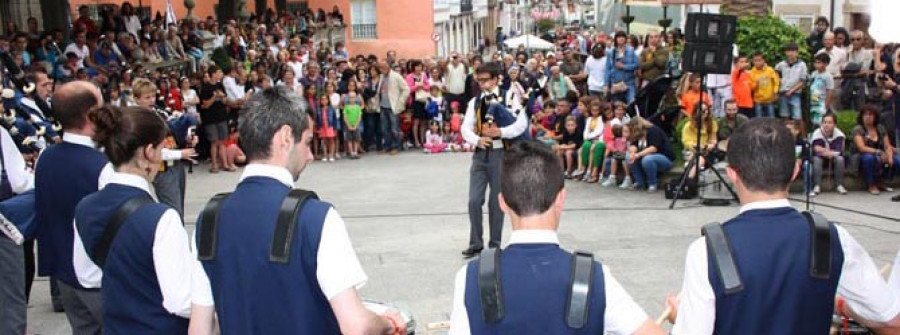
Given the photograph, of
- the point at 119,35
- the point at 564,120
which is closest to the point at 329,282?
the point at 564,120

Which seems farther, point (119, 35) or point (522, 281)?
point (119, 35)

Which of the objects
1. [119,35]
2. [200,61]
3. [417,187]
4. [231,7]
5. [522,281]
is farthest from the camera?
[231,7]

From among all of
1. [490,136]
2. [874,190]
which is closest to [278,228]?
[490,136]

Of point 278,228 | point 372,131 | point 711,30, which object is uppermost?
point 711,30

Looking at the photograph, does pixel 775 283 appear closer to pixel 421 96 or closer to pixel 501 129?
pixel 501 129

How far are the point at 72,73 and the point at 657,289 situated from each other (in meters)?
10.8

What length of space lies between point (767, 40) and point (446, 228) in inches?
267

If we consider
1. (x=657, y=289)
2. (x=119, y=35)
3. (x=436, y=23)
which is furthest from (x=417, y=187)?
(x=436, y=23)

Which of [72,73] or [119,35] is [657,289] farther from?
[119,35]

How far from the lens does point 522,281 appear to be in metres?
2.73

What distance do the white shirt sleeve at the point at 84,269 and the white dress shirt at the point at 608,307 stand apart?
6.53 ft

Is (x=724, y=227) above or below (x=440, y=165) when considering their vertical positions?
above

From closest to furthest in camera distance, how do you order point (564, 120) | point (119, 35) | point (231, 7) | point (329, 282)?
point (329, 282) < point (564, 120) < point (119, 35) < point (231, 7)

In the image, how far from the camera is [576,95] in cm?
1460
